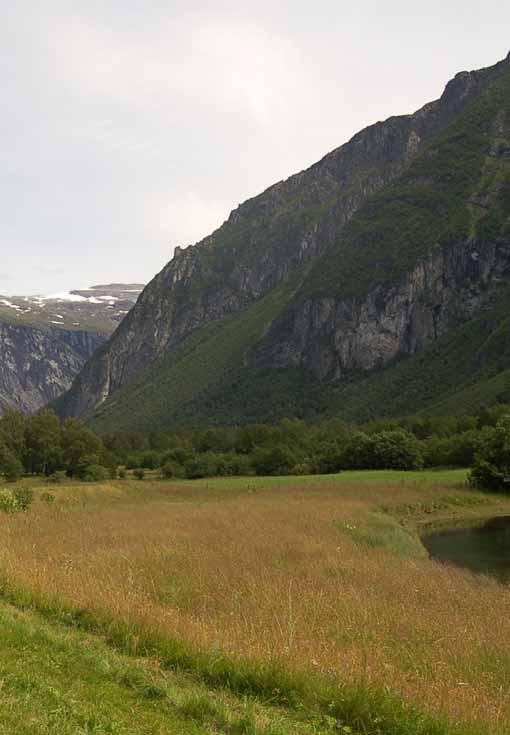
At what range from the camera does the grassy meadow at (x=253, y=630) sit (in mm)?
8047

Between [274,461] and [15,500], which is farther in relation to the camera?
[274,461]

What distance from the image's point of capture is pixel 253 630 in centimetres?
1094

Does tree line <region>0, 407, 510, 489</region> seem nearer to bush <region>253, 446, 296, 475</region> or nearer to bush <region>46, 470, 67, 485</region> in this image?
bush <region>253, 446, 296, 475</region>

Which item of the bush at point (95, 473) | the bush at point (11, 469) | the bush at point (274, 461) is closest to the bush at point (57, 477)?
the bush at point (95, 473)

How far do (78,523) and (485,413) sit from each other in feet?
310

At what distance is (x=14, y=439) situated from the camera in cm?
9488

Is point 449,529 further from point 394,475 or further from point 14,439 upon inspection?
point 14,439

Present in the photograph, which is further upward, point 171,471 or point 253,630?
point 253,630

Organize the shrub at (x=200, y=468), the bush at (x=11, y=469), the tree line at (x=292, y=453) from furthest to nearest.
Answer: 1. the shrub at (x=200, y=468)
2. the bush at (x=11, y=469)
3. the tree line at (x=292, y=453)

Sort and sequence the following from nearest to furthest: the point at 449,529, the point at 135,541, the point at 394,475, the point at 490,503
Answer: the point at 135,541
the point at 449,529
the point at 490,503
the point at 394,475

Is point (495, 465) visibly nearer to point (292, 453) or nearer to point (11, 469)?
point (292, 453)

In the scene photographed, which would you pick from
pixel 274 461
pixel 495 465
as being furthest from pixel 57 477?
pixel 495 465

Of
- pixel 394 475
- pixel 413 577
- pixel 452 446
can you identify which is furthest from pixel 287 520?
pixel 452 446

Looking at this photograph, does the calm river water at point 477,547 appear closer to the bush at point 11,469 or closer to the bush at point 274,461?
the bush at point 274,461
